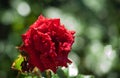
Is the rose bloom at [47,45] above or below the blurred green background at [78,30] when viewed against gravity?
below

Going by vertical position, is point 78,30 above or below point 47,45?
above

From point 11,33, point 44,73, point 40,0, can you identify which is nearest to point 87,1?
point 40,0

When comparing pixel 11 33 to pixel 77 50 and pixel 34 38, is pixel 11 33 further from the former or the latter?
pixel 34 38

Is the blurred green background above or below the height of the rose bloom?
above

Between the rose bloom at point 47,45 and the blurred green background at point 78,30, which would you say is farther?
the blurred green background at point 78,30

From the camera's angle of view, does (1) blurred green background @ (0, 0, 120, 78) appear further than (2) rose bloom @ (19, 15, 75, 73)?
Yes
